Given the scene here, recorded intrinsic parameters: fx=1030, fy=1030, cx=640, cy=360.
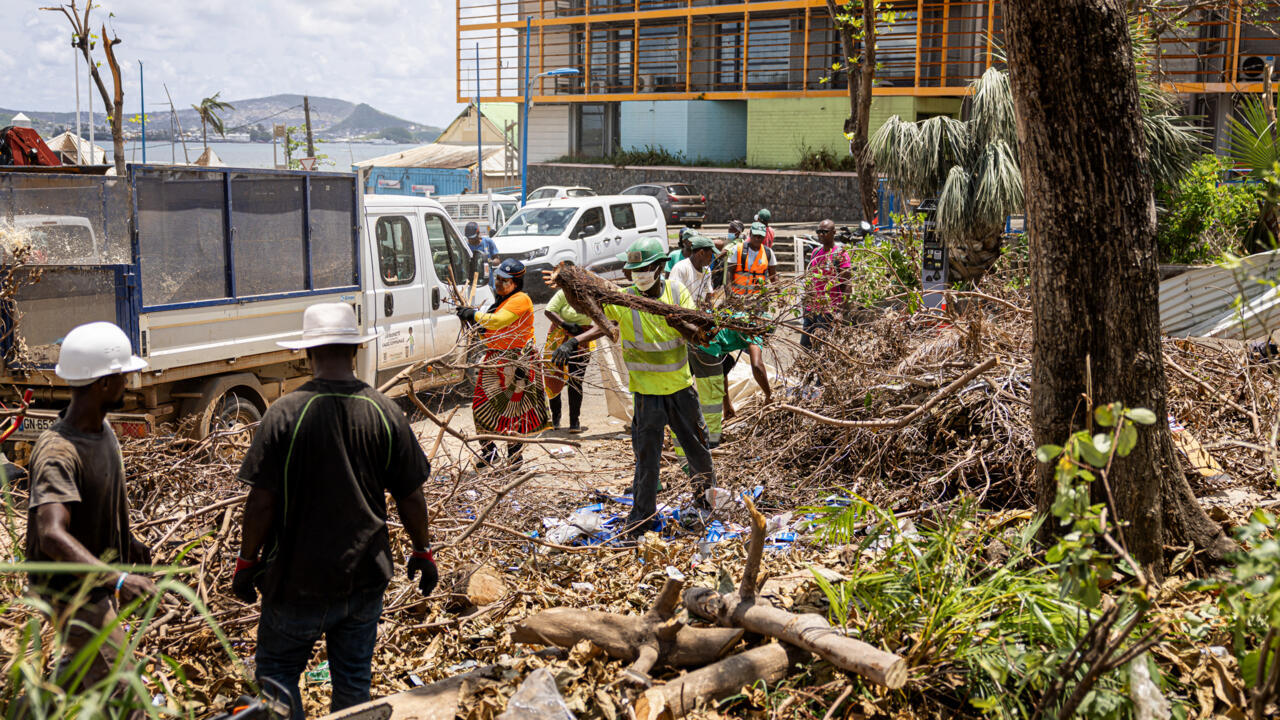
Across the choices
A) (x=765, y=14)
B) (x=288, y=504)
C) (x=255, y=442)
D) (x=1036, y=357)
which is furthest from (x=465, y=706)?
(x=765, y=14)

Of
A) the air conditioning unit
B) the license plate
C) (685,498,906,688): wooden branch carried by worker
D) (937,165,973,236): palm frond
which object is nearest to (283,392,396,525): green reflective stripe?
(685,498,906,688): wooden branch carried by worker

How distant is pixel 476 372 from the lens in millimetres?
7461

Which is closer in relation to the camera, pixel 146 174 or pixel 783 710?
pixel 783 710

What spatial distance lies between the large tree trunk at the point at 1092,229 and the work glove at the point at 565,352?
3694 mm

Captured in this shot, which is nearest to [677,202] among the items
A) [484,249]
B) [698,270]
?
[484,249]

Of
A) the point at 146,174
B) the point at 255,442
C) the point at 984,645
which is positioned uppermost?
the point at 146,174

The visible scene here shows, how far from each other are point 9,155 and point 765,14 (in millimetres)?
26976

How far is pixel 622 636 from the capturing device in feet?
13.1

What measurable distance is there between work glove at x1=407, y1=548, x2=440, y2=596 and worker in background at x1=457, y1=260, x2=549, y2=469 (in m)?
A: 3.34

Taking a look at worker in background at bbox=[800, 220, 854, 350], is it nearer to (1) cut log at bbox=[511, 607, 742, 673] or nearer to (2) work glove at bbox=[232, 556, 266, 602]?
(1) cut log at bbox=[511, 607, 742, 673]

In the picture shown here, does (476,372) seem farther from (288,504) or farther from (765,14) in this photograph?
(765,14)

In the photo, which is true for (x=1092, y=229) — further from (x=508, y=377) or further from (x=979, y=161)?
(x=979, y=161)

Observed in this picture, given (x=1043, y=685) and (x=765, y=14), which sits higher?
(x=765, y=14)

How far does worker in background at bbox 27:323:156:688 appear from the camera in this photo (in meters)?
3.16
